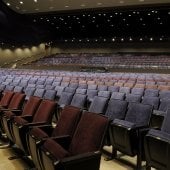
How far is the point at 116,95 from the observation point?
4.02 metres

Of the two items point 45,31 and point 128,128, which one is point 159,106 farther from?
point 45,31

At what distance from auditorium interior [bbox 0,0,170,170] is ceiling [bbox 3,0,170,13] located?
0.19 feet

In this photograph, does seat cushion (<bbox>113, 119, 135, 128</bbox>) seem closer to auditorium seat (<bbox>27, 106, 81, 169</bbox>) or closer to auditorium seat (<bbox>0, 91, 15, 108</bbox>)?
auditorium seat (<bbox>27, 106, 81, 169</bbox>)

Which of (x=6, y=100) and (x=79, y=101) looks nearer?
(x=79, y=101)

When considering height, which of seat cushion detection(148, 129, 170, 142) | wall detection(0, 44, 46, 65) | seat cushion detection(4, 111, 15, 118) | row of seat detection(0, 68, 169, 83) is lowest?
seat cushion detection(148, 129, 170, 142)

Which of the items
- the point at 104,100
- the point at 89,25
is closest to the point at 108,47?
the point at 89,25

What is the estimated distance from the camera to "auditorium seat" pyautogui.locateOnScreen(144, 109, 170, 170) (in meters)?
2.03

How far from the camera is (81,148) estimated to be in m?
1.94

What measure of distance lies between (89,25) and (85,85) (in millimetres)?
17629

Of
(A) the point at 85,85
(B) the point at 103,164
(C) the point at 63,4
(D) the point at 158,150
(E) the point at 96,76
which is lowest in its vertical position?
(B) the point at 103,164

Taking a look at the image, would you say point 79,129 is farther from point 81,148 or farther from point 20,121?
point 20,121

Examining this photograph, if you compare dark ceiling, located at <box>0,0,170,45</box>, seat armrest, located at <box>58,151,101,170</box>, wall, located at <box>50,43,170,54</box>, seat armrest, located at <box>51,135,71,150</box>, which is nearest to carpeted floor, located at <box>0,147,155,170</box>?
seat armrest, located at <box>51,135,71,150</box>

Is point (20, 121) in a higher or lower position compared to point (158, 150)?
higher

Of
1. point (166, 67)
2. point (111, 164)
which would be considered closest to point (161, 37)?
point (166, 67)
